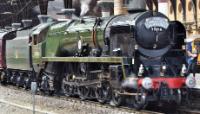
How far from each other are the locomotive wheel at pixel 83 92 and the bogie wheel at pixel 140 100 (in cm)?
362

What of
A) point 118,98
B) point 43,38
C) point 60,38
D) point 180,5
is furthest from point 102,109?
point 180,5

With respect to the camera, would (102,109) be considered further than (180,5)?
No

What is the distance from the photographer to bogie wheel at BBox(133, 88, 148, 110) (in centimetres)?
1730

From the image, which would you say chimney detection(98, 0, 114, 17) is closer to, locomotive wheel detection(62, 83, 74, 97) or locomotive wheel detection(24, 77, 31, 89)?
locomotive wheel detection(24, 77, 31, 89)

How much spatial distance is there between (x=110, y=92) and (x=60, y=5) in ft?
183

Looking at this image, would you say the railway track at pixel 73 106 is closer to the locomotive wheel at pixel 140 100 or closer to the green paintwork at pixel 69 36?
the locomotive wheel at pixel 140 100

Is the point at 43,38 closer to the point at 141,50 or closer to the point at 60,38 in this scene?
the point at 60,38

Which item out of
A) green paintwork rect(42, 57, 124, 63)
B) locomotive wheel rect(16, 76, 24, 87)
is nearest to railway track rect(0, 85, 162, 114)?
green paintwork rect(42, 57, 124, 63)

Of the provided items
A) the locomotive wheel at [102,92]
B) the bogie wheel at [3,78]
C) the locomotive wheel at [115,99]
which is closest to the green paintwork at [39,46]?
the locomotive wheel at [102,92]

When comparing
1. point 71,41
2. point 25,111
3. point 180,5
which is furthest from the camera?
point 180,5

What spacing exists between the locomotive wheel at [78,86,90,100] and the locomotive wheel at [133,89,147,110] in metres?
3.62

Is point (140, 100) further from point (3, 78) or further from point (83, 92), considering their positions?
point (3, 78)

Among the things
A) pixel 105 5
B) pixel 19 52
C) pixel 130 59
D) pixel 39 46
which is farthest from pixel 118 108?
pixel 105 5

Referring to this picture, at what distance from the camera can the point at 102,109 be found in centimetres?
1825
